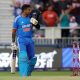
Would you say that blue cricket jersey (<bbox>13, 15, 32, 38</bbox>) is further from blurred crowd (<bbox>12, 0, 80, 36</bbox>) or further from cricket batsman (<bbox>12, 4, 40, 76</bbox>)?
blurred crowd (<bbox>12, 0, 80, 36</bbox>)

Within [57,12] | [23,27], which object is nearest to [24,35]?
[23,27]

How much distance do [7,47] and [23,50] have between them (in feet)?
18.3

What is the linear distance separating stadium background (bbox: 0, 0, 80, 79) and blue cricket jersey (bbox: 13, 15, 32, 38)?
5.33m

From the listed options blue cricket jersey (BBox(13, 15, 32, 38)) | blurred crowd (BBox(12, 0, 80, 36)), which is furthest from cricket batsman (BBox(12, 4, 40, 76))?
blurred crowd (BBox(12, 0, 80, 36))

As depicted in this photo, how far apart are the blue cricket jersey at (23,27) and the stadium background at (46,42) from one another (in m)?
5.33

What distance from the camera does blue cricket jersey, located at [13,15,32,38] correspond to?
12.8 meters

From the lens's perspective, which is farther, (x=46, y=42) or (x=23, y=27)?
(x=46, y=42)

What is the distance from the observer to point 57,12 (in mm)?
20547

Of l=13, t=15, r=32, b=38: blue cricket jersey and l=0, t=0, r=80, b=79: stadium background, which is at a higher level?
l=13, t=15, r=32, b=38: blue cricket jersey

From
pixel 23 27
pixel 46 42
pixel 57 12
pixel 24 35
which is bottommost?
pixel 46 42

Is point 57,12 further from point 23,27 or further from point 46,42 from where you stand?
point 23,27

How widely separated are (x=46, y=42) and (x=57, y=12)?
1.69m

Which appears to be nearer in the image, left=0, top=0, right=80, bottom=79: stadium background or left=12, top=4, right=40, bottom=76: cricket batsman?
left=12, top=4, right=40, bottom=76: cricket batsman
